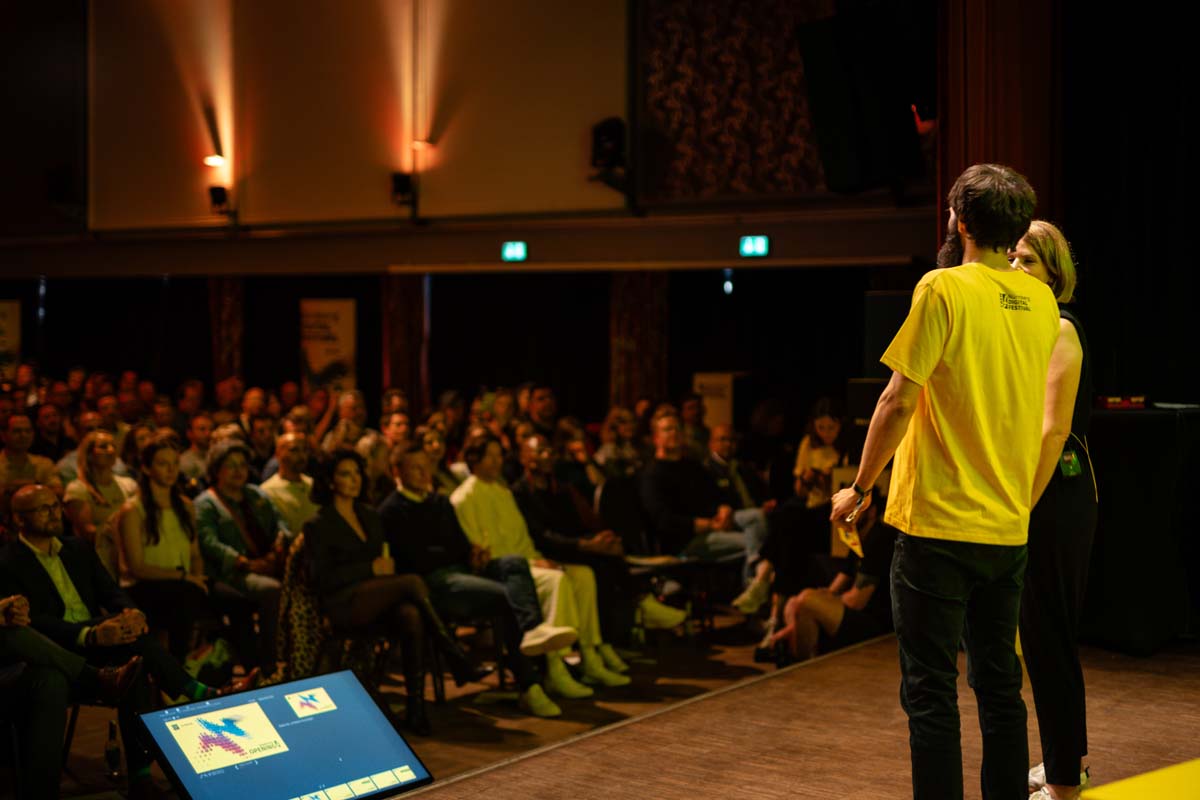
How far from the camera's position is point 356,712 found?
12.4 ft

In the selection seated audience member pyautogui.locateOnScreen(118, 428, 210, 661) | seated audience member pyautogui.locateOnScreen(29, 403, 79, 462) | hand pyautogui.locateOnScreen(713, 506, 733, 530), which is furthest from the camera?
seated audience member pyautogui.locateOnScreen(29, 403, 79, 462)

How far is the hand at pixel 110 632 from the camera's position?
425cm

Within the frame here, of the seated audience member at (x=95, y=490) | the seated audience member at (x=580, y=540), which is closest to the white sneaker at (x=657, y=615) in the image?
the seated audience member at (x=580, y=540)

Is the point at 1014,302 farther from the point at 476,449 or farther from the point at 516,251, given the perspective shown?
the point at 516,251

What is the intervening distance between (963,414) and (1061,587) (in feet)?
2.13

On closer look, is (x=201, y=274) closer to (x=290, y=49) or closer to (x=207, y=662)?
(x=290, y=49)

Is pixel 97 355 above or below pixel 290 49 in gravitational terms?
below

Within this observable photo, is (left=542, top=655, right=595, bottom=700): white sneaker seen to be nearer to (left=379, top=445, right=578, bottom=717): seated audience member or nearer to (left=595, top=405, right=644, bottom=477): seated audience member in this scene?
(left=379, top=445, right=578, bottom=717): seated audience member

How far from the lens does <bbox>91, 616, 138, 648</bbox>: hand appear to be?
4254 mm

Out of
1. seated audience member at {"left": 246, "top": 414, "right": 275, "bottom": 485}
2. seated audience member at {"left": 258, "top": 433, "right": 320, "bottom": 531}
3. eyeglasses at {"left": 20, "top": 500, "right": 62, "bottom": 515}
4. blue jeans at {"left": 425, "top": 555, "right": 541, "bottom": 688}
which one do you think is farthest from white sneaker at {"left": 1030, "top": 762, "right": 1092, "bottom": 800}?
seated audience member at {"left": 246, "top": 414, "right": 275, "bottom": 485}

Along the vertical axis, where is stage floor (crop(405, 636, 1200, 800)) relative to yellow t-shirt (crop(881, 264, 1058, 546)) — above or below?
below

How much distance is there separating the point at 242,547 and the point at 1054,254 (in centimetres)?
412

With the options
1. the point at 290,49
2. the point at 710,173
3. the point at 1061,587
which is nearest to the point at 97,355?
the point at 290,49

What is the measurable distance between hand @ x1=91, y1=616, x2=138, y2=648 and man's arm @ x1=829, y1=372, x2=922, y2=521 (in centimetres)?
281
